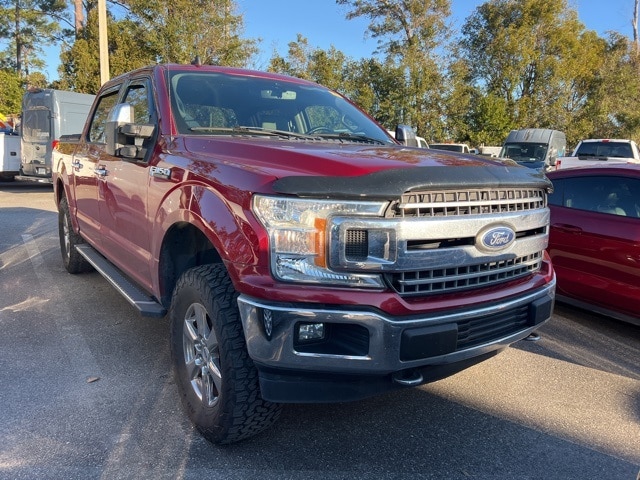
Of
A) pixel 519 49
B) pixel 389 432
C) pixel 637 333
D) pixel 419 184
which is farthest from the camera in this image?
pixel 519 49

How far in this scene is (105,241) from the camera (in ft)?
14.7

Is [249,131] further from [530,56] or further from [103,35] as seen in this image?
[530,56]

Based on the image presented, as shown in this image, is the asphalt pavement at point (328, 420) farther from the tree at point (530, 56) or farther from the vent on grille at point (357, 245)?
the tree at point (530, 56)

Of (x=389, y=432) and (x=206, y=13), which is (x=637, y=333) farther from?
(x=206, y=13)

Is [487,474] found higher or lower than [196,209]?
lower

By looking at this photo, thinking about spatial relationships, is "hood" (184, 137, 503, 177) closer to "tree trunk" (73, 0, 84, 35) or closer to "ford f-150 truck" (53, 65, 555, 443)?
"ford f-150 truck" (53, 65, 555, 443)

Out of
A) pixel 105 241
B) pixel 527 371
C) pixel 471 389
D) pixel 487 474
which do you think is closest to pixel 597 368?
pixel 527 371

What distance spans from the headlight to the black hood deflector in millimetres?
43

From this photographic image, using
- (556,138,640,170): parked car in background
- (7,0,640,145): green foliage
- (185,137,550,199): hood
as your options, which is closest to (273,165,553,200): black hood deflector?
(185,137,550,199): hood

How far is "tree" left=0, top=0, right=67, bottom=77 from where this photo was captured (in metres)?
33.3

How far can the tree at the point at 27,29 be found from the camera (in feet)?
109

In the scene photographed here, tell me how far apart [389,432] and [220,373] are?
1027 millimetres

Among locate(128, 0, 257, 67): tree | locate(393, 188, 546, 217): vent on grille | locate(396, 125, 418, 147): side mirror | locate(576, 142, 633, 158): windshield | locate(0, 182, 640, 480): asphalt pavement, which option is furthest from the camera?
locate(128, 0, 257, 67): tree

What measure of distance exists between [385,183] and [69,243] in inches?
191
